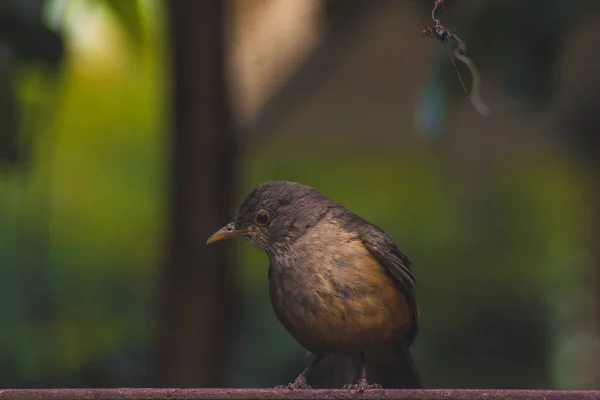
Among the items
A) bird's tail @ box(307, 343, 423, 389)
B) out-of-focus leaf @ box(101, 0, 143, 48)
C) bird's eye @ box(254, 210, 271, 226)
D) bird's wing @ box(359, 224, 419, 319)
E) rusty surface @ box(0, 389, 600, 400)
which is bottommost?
bird's tail @ box(307, 343, 423, 389)

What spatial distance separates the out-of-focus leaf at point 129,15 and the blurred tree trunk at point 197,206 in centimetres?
80

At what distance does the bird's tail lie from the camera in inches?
176

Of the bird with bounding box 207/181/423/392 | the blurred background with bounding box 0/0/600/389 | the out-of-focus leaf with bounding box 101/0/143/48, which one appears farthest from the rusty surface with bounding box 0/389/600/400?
the out-of-focus leaf with bounding box 101/0/143/48

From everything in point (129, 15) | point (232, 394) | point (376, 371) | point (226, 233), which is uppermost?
point (129, 15)

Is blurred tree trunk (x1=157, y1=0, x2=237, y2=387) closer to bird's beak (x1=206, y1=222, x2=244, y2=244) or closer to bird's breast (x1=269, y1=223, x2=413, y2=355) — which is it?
bird's beak (x1=206, y1=222, x2=244, y2=244)

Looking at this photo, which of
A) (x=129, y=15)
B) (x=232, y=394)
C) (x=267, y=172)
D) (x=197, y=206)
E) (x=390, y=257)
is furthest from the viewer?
(x=267, y=172)

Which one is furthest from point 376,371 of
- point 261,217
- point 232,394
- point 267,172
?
point 267,172

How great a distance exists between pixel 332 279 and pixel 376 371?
0.82 metres

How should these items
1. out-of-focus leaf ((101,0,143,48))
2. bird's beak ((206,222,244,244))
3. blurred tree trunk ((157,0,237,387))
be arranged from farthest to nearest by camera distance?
1. blurred tree trunk ((157,0,237,387))
2. out-of-focus leaf ((101,0,143,48))
3. bird's beak ((206,222,244,244))

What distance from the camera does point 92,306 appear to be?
8.27 metres

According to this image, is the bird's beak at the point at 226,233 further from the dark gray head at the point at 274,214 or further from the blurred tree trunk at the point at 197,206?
the blurred tree trunk at the point at 197,206

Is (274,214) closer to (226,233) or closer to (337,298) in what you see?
(226,233)

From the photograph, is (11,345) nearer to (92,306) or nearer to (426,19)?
(92,306)

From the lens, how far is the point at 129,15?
14.4 ft
